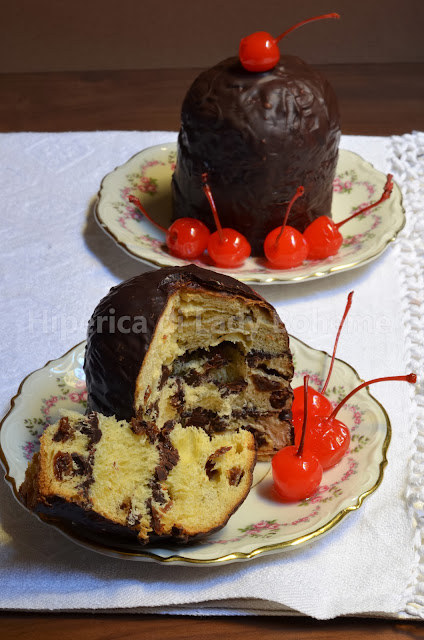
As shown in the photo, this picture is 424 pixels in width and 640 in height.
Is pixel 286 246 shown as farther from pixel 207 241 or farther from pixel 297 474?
pixel 297 474

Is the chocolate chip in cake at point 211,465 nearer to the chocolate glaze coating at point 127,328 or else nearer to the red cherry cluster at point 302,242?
the chocolate glaze coating at point 127,328

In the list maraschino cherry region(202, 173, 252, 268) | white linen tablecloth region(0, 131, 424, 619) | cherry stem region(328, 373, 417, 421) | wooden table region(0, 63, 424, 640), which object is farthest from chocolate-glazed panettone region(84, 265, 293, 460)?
wooden table region(0, 63, 424, 640)

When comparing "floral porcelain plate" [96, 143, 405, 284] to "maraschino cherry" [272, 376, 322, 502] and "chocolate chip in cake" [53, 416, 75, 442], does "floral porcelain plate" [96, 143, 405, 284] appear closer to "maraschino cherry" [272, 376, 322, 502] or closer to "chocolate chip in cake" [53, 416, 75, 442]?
"maraschino cherry" [272, 376, 322, 502]

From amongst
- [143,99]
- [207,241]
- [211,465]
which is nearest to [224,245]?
[207,241]

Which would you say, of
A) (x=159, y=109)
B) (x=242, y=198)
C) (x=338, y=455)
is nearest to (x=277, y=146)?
(x=242, y=198)

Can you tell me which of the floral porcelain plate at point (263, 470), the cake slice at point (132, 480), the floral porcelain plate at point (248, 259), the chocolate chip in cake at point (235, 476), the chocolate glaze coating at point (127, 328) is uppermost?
the chocolate glaze coating at point (127, 328)

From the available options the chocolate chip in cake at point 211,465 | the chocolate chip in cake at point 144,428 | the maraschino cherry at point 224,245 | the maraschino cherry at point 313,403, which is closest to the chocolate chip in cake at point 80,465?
the chocolate chip in cake at point 144,428
